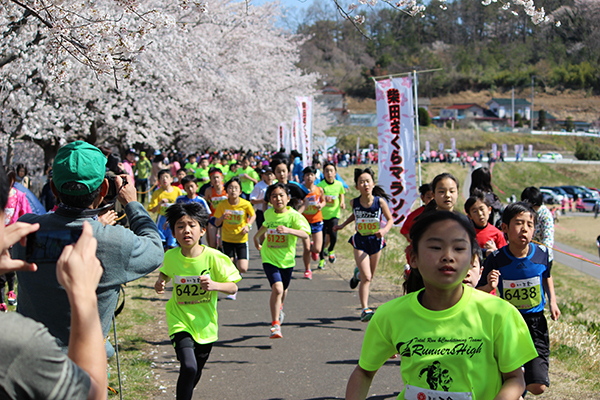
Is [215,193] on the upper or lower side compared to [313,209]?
upper

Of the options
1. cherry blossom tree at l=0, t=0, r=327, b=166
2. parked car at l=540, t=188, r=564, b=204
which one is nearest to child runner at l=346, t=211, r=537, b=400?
cherry blossom tree at l=0, t=0, r=327, b=166

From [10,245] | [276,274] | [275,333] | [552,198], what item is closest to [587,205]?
[552,198]

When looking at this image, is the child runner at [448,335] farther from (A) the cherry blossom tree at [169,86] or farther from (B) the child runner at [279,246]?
(A) the cherry blossom tree at [169,86]

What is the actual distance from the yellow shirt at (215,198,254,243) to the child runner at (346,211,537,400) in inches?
226

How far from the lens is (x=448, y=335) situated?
237 cm

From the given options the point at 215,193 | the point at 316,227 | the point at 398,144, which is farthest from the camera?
the point at 316,227

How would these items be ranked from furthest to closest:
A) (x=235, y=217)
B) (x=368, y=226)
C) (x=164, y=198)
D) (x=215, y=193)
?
(x=215, y=193), (x=164, y=198), (x=235, y=217), (x=368, y=226)

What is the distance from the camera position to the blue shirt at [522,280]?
164 inches

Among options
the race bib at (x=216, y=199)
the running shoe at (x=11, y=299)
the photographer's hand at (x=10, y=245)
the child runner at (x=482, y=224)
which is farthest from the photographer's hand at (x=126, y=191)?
the race bib at (x=216, y=199)

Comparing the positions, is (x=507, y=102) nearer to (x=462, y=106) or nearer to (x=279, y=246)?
(x=462, y=106)

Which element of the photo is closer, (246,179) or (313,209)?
(313,209)

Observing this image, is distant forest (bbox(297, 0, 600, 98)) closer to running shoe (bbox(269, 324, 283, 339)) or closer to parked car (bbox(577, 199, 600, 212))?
parked car (bbox(577, 199, 600, 212))

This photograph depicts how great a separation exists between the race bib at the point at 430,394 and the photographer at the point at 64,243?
1.31 metres

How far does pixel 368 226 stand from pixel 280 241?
1271 mm
